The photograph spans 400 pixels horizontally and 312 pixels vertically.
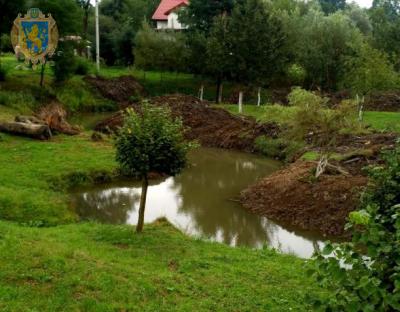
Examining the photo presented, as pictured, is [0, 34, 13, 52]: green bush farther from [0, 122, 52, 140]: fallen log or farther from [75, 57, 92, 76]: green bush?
[0, 122, 52, 140]: fallen log

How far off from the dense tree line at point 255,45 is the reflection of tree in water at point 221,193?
1080 cm

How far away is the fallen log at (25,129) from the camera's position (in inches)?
1123

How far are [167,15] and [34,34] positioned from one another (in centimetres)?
3983

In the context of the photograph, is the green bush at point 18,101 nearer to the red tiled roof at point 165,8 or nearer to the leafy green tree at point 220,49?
the leafy green tree at point 220,49

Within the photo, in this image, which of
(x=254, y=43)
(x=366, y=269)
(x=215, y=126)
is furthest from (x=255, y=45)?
(x=366, y=269)

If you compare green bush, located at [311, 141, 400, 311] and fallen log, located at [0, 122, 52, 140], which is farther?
fallen log, located at [0, 122, 52, 140]

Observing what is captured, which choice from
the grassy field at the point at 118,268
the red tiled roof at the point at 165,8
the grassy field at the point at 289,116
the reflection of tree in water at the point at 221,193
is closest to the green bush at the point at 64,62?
the grassy field at the point at 289,116

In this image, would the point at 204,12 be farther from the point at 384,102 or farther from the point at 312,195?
the point at 312,195

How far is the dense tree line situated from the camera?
38.0 metres

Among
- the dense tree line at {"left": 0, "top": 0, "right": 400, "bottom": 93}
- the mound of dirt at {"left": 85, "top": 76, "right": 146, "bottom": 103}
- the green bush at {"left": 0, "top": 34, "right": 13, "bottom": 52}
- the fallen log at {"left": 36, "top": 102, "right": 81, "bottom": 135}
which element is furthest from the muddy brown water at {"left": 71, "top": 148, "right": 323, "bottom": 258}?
the green bush at {"left": 0, "top": 34, "right": 13, "bottom": 52}

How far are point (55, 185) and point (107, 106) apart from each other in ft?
84.3

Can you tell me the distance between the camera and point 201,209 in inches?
874

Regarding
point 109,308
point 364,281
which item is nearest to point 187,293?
point 109,308

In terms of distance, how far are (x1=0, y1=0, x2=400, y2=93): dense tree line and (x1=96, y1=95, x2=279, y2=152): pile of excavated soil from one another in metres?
5.59
